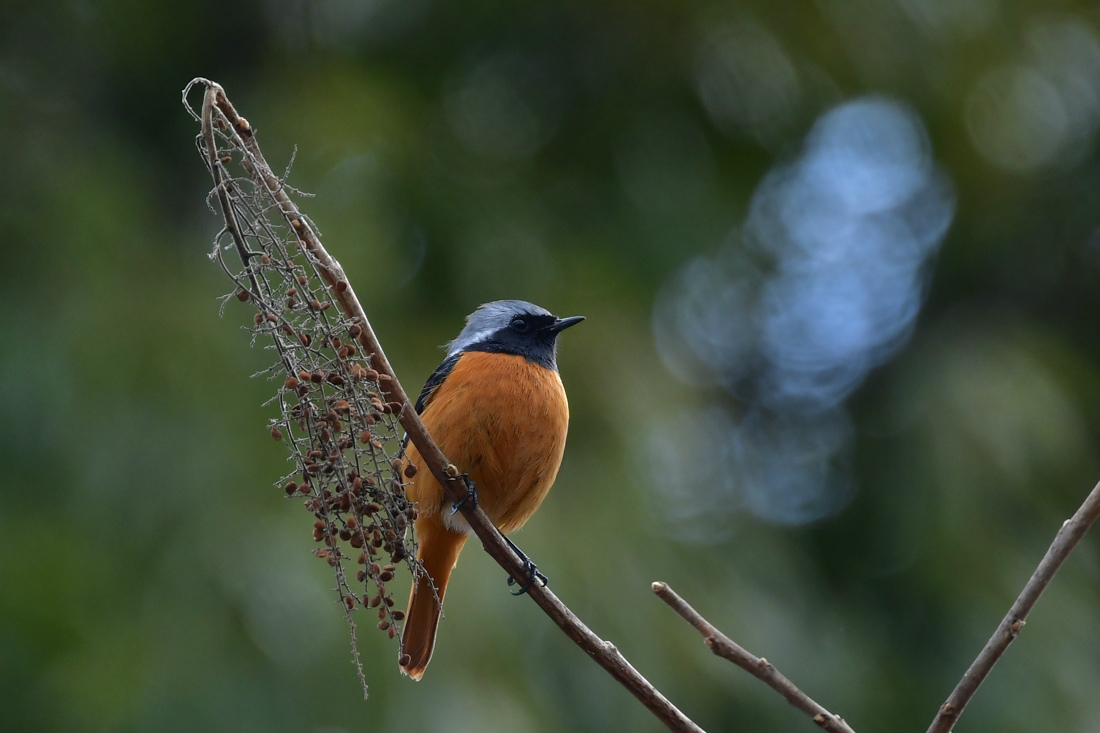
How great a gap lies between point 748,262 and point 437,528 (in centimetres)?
457

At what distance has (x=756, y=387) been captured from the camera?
8.54 metres

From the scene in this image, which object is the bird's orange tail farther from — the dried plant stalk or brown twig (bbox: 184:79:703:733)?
the dried plant stalk

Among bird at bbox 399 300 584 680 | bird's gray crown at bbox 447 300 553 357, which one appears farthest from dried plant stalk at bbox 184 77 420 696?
bird's gray crown at bbox 447 300 553 357

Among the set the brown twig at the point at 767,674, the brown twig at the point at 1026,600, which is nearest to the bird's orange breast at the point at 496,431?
the brown twig at the point at 767,674

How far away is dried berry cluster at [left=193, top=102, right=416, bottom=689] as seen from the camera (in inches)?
85.5

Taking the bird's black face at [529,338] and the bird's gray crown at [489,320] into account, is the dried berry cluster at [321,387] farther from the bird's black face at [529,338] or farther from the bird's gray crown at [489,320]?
the bird's gray crown at [489,320]

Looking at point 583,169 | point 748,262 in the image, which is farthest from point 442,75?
point 748,262

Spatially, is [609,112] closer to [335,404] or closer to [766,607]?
[766,607]

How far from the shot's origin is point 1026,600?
1.96 metres

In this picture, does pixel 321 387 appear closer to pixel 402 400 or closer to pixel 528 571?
pixel 402 400

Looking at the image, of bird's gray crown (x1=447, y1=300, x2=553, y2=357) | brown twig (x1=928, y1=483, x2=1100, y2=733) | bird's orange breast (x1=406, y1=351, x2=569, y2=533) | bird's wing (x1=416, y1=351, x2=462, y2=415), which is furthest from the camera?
bird's gray crown (x1=447, y1=300, x2=553, y2=357)

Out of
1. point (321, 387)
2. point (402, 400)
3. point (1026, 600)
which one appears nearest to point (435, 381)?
point (402, 400)

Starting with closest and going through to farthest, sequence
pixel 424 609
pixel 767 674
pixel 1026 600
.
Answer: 1. pixel 1026 600
2. pixel 767 674
3. pixel 424 609

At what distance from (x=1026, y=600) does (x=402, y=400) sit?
132 cm
